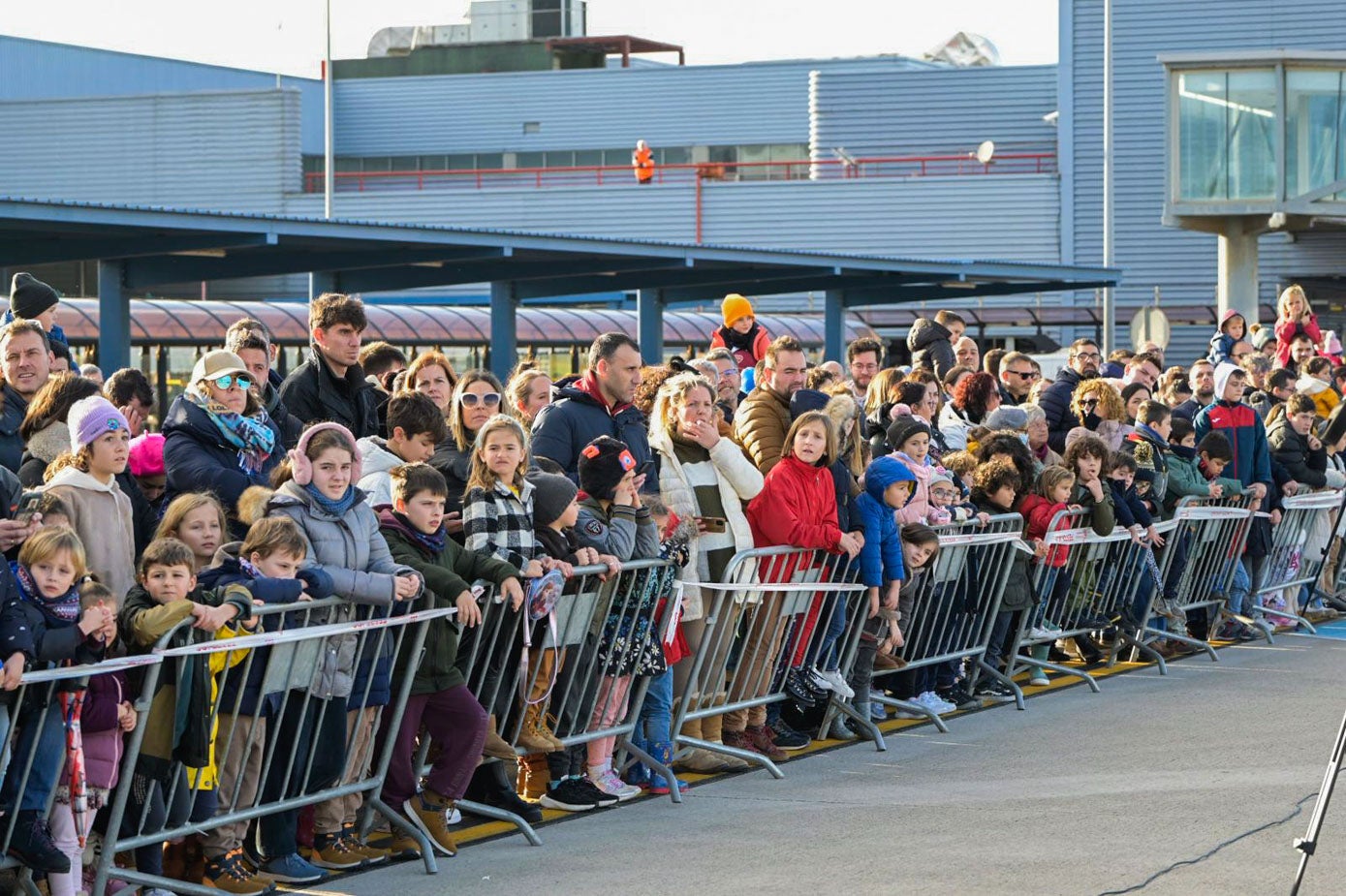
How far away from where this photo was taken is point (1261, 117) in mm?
41312

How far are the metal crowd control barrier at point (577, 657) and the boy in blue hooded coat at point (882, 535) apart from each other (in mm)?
1547

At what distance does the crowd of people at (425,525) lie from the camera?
21.2 feet

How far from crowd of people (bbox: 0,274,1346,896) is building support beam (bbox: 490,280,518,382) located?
44.4 ft

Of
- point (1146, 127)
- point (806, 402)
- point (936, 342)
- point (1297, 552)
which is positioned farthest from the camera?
point (1146, 127)

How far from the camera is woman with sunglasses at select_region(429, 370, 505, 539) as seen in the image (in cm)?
836

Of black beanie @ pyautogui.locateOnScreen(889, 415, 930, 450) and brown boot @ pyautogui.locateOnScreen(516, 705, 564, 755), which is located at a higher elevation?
black beanie @ pyautogui.locateOnScreen(889, 415, 930, 450)

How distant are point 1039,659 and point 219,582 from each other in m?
6.79

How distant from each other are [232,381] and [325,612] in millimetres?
1383

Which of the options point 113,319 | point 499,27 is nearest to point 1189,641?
point 113,319

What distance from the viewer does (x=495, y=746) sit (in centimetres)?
788

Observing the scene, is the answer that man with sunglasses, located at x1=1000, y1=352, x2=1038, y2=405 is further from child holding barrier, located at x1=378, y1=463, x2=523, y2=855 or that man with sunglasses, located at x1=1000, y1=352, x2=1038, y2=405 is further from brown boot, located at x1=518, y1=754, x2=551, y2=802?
child holding barrier, located at x1=378, y1=463, x2=523, y2=855

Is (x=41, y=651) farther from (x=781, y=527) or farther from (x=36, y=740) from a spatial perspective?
(x=781, y=527)

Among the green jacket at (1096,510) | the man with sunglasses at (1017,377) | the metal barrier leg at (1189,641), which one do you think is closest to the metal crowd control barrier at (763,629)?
the green jacket at (1096,510)

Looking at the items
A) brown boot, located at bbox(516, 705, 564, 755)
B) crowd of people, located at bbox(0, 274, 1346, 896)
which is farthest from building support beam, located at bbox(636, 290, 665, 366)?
brown boot, located at bbox(516, 705, 564, 755)
